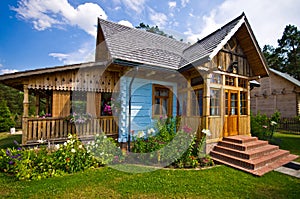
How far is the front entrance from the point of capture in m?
6.53

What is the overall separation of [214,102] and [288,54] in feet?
93.3

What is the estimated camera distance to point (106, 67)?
250 inches

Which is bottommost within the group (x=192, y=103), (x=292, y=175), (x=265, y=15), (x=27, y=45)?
(x=292, y=175)

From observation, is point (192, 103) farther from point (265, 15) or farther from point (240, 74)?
Answer: point (265, 15)

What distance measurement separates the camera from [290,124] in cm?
1380

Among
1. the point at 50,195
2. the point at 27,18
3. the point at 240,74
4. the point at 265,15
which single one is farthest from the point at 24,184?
the point at 265,15

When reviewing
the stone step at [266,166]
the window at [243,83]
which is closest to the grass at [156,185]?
the stone step at [266,166]

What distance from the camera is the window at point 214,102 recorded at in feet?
20.5

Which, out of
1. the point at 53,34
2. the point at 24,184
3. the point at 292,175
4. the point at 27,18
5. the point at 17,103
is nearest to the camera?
the point at 24,184

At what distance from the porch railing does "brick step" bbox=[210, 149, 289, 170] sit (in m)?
4.17

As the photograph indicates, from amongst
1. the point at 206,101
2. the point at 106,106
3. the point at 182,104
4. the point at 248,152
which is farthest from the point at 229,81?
the point at 106,106

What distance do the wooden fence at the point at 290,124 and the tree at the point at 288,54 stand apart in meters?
15.5

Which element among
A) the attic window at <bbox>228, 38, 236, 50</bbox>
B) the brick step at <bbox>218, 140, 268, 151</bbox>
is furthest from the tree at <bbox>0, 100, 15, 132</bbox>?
the attic window at <bbox>228, 38, 236, 50</bbox>

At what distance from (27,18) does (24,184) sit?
23.2 feet
